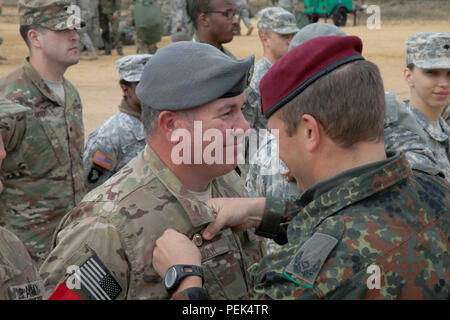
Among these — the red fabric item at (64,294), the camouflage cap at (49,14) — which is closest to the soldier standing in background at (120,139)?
the camouflage cap at (49,14)

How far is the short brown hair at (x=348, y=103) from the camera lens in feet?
6.82

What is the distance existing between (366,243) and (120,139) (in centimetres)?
322

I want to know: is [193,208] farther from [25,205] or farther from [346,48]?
[25,205]

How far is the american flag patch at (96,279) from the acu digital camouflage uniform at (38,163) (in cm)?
256

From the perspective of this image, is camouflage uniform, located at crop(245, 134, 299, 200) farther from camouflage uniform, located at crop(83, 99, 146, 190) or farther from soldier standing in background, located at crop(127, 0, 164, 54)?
soldier standing in background, located at crop(127, 0, 164, 54)

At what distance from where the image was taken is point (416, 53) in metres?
4.54

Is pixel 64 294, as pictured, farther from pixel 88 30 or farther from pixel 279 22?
pixel 88 30

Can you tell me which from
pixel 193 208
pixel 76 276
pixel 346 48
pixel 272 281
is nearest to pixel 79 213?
pixel 76 276

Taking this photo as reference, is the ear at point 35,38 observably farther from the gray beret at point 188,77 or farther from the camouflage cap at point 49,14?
the gray beret at point 188,77

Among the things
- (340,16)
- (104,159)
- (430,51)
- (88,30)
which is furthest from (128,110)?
(340,16)

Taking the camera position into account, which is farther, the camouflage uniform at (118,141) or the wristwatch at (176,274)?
the camouflage uniform at (118,141)

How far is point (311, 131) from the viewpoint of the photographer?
2.16m

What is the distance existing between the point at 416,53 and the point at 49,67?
10.0 feet

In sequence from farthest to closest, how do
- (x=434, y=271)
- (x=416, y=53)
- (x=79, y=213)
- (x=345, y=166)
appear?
1. (x=416, y=53)
2. (x=79, y=213)
3. (x=345, y=166)
4. (x=434, y=271)
